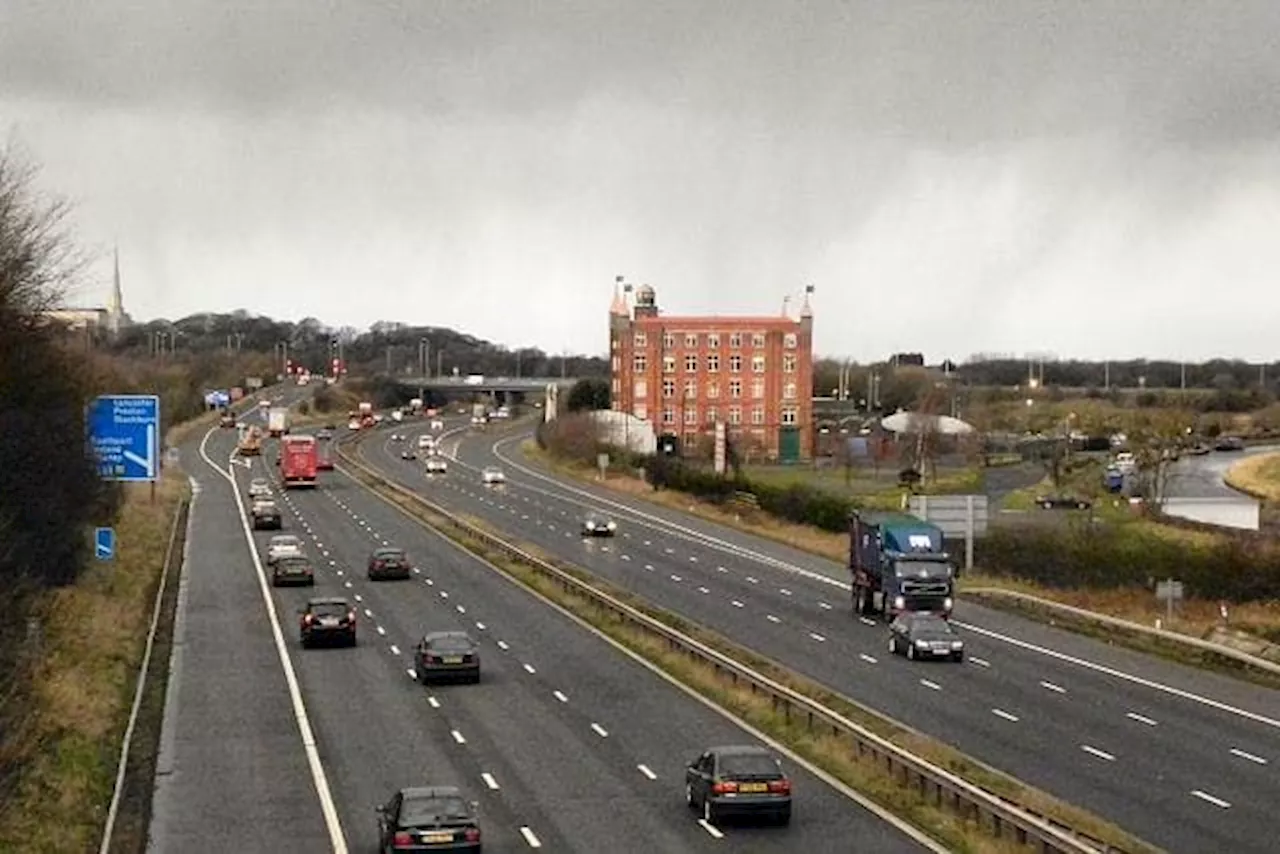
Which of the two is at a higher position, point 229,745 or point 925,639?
point 925,639

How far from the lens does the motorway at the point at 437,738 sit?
2864cm

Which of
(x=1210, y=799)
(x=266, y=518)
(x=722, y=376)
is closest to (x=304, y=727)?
(x=1210, y=799)

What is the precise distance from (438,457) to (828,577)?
86.9 metres

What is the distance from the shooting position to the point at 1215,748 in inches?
1426

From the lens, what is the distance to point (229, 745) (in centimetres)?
3697

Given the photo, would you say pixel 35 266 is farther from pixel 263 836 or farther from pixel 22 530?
pixel 263 836

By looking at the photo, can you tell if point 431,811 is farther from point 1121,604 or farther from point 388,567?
point 388,567

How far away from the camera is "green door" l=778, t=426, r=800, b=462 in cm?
17188

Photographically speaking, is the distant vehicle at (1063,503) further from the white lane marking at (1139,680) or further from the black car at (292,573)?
the white lane marking at (1139,680)

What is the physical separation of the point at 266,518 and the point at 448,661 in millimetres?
50861

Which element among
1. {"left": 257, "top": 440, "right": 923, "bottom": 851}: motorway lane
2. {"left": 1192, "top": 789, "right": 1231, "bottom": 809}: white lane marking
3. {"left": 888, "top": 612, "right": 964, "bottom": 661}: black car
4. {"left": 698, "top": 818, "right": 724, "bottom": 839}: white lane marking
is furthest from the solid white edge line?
{"left": 888, "top": 612, "right": 964, "bottom": 661}: black car

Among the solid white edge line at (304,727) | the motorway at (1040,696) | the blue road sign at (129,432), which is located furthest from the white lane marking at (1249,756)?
the blue road sign at (129,432)

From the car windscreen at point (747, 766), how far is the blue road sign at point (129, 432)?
30083mm

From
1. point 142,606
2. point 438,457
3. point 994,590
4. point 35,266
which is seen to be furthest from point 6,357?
point 438,457
